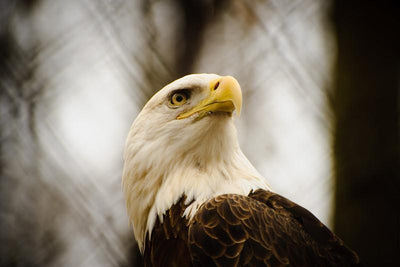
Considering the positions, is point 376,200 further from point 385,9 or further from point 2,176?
point 2,176

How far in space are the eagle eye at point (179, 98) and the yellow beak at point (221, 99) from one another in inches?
2.0

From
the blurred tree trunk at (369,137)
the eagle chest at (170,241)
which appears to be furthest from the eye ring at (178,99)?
the blurred tree trunk at (369,137)

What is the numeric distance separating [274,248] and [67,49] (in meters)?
1.56

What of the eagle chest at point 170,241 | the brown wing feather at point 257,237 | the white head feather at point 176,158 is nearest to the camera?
the brown wing feather at point 257,237

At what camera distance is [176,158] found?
1.87 m

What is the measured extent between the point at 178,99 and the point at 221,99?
243 mm

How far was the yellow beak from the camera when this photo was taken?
66.1 inches

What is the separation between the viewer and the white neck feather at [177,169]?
5.92 ft

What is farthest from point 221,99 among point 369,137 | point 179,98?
point 369,137

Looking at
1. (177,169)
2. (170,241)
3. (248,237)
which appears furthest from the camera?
(177,169)

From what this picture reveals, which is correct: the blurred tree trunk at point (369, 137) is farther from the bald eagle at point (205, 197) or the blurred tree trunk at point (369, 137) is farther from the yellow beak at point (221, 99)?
the yellow beak at point (221, 99)

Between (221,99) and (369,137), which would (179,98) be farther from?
(369,137)

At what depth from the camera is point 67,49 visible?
7.52 ft

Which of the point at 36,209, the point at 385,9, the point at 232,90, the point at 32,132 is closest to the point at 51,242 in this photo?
the point at 36,209
